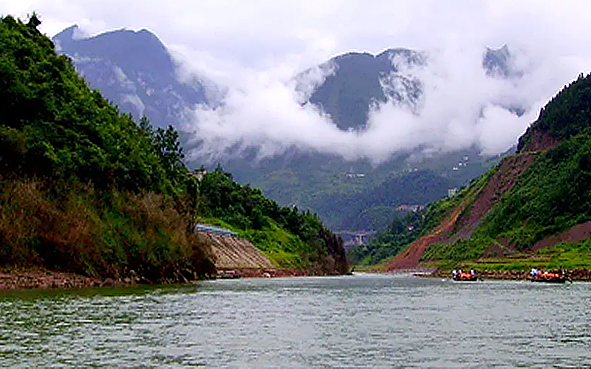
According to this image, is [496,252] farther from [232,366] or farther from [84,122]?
[232,366]

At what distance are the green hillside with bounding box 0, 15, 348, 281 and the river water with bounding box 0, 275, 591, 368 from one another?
55.8 feet

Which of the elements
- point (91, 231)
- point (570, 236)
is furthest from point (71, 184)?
point (570, 236)

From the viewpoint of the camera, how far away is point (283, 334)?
37344mm

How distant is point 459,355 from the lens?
29.9 meters

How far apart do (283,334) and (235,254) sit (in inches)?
5259

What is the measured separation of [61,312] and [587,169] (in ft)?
479

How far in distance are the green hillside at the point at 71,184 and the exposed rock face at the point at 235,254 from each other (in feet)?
153

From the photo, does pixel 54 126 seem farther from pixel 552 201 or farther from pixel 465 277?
pixel 552 201

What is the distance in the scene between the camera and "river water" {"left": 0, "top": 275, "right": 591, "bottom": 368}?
93.8 feet

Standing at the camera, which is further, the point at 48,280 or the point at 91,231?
the point at 91,231

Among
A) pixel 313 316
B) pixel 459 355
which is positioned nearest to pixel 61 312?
pixel 313 316

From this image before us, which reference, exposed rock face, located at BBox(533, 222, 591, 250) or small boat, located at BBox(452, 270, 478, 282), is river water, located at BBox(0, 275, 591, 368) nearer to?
small boat, located at BBox(452, 270, 478, 282)

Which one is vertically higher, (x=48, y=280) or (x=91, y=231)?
(x=91, y=231)

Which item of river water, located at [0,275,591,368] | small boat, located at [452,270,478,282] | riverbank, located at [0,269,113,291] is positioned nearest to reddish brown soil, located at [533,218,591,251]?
small boat, located at [452,270,478,282]
